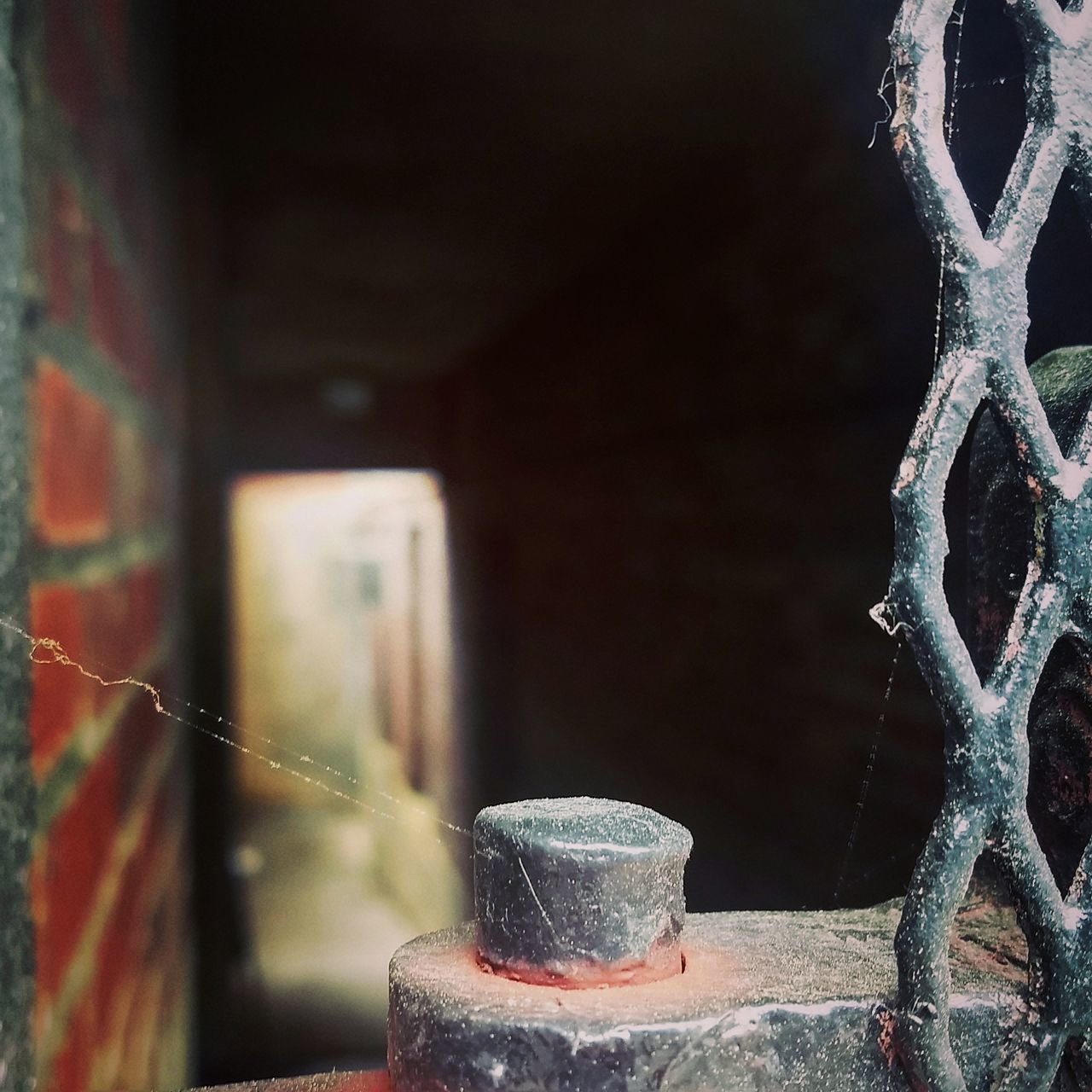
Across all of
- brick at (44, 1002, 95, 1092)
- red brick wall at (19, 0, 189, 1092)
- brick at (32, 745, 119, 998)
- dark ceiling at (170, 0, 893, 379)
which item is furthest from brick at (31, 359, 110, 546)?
dark ceiling at (170, 0, 893, 379)

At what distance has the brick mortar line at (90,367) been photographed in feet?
1.59

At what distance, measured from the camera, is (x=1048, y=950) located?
37 centimetres

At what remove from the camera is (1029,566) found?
1.24 feet

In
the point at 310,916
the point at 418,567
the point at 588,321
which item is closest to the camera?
the point at 588,321

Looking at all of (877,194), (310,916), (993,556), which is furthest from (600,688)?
(310,916)

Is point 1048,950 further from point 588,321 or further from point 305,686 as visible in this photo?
point 305,686

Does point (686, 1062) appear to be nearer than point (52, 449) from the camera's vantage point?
Yes

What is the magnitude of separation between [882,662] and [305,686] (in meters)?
7.89

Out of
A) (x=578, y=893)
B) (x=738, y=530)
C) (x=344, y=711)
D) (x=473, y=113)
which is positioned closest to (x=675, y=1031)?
(x=578, y=893)

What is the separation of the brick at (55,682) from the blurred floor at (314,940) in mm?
1685

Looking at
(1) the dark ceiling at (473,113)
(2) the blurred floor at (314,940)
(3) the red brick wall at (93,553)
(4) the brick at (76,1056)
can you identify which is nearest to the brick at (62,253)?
(3) the red brick wall at (93,553)

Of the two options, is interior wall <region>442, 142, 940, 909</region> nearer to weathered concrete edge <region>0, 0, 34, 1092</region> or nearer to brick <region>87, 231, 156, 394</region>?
brick <region>87, 231, 156, 394</region>

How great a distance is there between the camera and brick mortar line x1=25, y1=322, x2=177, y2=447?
0.48 meters

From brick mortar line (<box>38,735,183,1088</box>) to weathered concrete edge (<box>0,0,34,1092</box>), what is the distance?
49 millimetres
